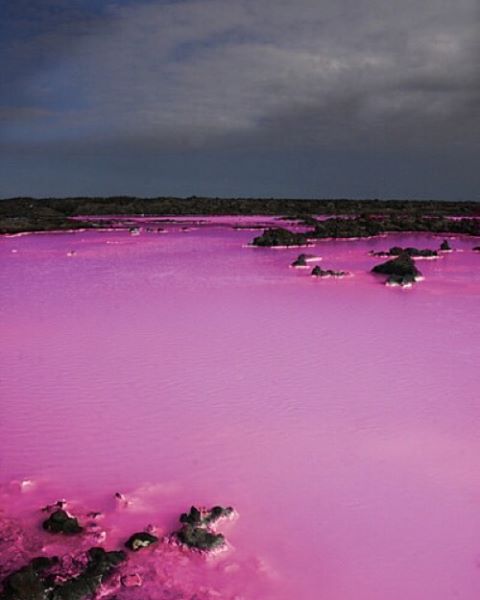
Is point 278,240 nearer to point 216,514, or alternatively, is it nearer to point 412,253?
point 412,253

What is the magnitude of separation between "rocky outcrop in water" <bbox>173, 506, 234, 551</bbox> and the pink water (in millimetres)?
86

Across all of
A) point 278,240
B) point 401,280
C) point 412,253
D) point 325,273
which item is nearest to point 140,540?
point 401,280

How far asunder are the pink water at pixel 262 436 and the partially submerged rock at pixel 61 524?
0.29ft

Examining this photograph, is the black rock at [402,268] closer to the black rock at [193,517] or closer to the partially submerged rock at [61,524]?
the black rock at [193,517]

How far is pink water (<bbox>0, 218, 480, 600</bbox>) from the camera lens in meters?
3.94

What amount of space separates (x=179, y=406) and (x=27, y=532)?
96.2 inches

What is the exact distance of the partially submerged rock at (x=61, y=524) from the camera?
4238mm

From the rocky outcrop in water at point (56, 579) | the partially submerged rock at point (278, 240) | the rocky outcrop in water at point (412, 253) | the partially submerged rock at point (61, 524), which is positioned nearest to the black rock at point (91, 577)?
the rocky outcrop in water at point (56, 579)

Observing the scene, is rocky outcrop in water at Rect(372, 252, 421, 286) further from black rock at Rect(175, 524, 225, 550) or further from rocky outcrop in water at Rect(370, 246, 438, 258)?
black rock at Rect(175, 524, 225, 550)

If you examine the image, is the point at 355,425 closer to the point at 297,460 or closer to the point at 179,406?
the point at 297,460

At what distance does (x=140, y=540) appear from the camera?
162 inches

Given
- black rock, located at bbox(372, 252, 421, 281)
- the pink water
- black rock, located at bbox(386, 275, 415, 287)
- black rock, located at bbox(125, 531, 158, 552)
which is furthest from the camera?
black rock, located at bbox(372, 252, 421, 281)

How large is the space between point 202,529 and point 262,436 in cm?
166

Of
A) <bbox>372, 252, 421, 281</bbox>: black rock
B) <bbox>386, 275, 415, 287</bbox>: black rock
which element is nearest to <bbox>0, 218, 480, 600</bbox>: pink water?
<bbox>386, 275, 415, 287</bbox>: black rock
